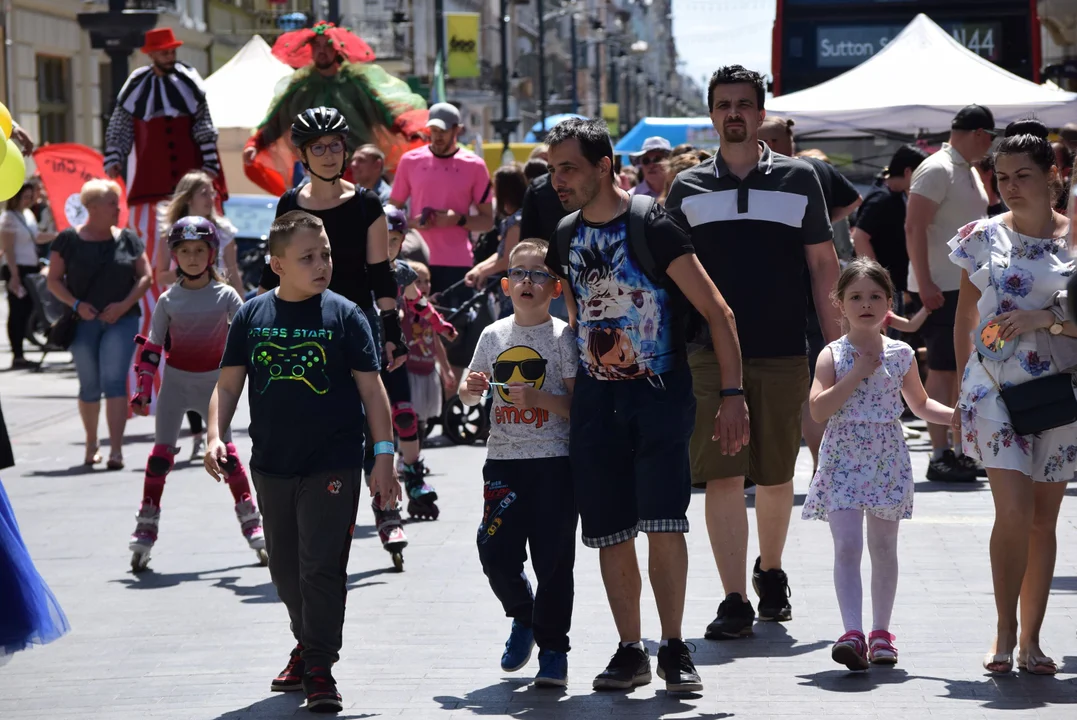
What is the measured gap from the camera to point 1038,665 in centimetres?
577

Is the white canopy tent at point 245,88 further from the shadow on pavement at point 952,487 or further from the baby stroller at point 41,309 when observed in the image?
the shadow on pavement at point 952,487

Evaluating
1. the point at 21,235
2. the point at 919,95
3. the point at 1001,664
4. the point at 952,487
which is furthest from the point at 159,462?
the point at 21,235

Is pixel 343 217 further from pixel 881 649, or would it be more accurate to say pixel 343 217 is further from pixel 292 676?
pixel 881 649

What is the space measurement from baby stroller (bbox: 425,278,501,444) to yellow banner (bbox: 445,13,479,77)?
105 ft

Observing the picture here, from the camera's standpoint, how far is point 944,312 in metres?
10.5

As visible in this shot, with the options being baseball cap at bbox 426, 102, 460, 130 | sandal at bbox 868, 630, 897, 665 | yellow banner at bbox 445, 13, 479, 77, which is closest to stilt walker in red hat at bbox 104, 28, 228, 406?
baseball cap at bbox 426, 102, 460, 130

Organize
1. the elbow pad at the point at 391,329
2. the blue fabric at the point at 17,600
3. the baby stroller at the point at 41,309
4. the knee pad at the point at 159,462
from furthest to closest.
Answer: the baby stroller at the point at 41,309 → the knee pad at the point at 159,462 → the elbow pad at the point at 391,329 → the blue fabric at the point at 17,600

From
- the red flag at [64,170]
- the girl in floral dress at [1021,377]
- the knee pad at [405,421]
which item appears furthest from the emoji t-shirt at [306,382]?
the red flag at [64,170]

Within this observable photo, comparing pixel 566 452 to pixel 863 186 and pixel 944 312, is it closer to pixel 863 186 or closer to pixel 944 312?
pixel 944 312

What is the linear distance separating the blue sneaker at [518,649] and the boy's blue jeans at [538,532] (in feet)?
0.14

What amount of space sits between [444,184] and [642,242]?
7.19 meters

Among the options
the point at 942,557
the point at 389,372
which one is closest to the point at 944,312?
the point at 942,557

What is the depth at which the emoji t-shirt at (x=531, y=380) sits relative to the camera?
5.86m

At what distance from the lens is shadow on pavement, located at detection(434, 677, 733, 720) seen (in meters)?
5.43
